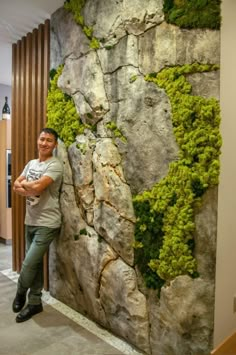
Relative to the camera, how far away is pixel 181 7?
1.76 meters

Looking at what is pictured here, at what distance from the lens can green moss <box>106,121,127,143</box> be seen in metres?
2.13

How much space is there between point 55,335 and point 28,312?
0.38 metres

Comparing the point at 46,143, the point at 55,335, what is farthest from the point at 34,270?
the point at 46,143

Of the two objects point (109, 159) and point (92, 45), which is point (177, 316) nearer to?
point (109, 159)

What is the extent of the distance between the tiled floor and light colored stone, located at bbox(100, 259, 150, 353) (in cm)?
11

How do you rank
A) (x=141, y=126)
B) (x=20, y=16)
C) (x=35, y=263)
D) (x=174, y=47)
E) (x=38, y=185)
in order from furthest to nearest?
1. (x=20, y=16)
2. (x=35, y=263)
3. (x=38, y=185)
4. (x=141, y=126)
5. (x=174, y=47)

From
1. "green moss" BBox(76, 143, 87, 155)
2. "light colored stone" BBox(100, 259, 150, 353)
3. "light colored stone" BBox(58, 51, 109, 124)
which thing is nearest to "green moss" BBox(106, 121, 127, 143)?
"light colored stone" BBox(58, 51, 109, 124)

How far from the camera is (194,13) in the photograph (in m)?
1.71

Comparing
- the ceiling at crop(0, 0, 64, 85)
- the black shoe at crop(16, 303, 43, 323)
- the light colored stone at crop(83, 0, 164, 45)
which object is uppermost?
the ceiling at crop(0, 0, 64, 85)

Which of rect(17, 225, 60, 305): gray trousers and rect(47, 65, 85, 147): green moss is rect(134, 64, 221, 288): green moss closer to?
rect(47, 65, 85, 147): green moss

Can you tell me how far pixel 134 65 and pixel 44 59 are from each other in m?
1.33

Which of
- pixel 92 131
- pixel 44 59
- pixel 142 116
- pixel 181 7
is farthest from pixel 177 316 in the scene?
pixel 44 59

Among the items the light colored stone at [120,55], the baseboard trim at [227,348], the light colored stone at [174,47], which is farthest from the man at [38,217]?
the baseboard trim at [227,348]

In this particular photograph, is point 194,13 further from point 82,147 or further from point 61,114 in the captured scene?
point 61,114
